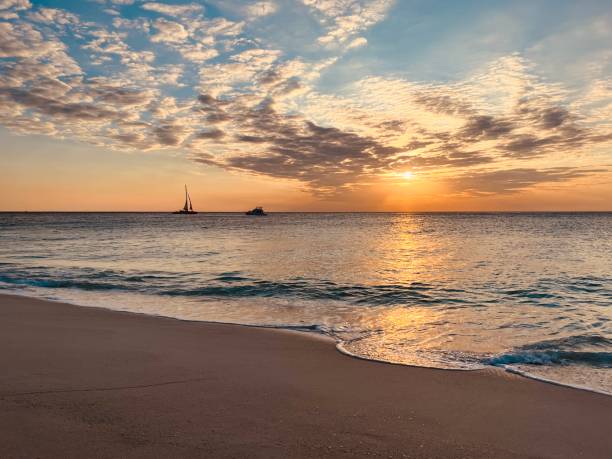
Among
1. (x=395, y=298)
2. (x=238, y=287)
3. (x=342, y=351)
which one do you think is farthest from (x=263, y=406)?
(x=238, y=287)

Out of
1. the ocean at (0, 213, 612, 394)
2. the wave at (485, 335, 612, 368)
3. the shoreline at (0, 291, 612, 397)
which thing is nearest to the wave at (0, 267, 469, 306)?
the ocean at (0, 213, 612, 394)

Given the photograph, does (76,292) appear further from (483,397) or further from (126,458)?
(483,397)

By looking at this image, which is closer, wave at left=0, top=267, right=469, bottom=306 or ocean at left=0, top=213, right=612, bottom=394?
ocean at left=0, top=213, right=612, bottom=394

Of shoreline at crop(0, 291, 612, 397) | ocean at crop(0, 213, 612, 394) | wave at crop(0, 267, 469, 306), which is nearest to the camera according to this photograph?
shoreline at crop(0, 291, 612, 397)

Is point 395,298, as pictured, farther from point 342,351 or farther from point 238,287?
point 342,351

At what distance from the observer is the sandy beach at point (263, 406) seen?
3945 mm

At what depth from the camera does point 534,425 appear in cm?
468

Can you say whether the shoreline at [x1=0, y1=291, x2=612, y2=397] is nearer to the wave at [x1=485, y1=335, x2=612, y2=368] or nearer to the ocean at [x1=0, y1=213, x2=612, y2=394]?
the ocean at [x1=0, y1=213, x2=612, y2=394]

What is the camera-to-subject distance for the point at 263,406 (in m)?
4.88

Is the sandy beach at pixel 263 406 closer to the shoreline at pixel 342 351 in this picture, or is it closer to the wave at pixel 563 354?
the shoreline at pixel 342 351

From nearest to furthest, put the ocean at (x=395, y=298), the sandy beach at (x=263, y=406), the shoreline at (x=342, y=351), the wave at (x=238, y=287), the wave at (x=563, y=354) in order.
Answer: the sandy beach at (x=263, y=406)
the shoreline at (x=342, y=351)
the wave at (x=563, y=354)
the ocean at (x=395, y=298)
the wave at (x=238, y=287)

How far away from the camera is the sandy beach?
3945mm

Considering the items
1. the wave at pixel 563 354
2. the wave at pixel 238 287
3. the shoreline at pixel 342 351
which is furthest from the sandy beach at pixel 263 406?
the wave at pixel 238 287

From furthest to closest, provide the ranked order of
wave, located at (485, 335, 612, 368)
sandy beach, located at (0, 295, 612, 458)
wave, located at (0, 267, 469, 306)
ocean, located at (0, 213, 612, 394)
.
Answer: wave, located at (0, 267, 469, 306), ocean, located at (0, 213, 612, 394), wave, located at (485, 335, 612, 368), sandy beach, located at (0, 295, 612, 458)
